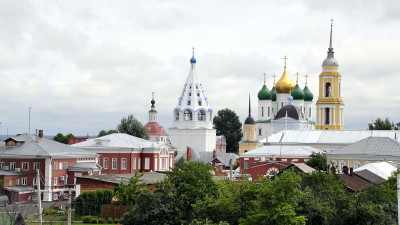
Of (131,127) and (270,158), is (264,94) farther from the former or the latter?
(270,158)

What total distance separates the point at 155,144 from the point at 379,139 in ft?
71.6

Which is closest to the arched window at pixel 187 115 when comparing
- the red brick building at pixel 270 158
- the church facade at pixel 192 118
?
the church facade at pixel 192 118

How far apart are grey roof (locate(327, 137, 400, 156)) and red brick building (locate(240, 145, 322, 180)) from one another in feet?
17.3

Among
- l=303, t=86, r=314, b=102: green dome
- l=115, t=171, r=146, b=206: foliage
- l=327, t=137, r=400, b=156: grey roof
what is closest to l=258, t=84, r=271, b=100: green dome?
l=303, t=86, r=314, b=102: green dome

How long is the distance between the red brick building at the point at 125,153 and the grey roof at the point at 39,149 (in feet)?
24.8

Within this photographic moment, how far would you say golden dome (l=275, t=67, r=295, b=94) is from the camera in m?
111

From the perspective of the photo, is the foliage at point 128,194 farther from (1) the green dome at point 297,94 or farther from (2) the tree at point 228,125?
(2) the tree at point 228,125

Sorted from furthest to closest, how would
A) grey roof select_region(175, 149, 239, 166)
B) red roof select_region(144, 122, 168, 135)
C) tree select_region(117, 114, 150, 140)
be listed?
1. red roof select_region(144, 122, 168, 135)
2. tree select_region(117, 114, 150, 140)
3. grey roof select_region(175, 149, 239, 166)

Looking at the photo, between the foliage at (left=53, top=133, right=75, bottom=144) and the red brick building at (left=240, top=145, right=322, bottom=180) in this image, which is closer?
the red brick building at (left=240, top=145, right=322, bottom=180)

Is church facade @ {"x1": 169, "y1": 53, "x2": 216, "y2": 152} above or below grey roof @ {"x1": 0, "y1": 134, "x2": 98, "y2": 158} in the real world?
above

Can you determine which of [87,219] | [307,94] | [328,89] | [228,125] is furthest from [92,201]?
[228,125]

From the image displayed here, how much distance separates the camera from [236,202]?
29.9m

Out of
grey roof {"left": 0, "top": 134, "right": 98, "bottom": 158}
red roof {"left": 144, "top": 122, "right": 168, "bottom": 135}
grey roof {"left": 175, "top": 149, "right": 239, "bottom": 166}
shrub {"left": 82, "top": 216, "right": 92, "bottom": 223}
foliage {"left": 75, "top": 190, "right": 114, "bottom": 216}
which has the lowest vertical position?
shrub {"left": 82, "top": 216, "right": 92, "bottom": 223}

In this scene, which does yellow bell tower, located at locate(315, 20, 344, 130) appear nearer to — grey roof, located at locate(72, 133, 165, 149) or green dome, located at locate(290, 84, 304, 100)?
green dome, located at locate(290, 84, 304, 100)
